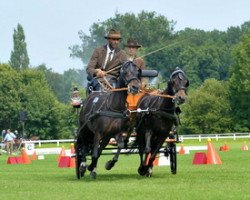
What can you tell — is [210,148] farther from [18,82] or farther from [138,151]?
[18,82]

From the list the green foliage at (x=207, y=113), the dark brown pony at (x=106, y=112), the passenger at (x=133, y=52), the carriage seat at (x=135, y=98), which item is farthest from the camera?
the green foliage at (x=207, y=113)

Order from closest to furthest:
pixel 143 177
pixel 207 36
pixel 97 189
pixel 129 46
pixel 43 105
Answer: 1. pixel 97 189
2. pixel 143 177
3. pixel 129 46
4. pixel 43 105
5. pixel 207 36

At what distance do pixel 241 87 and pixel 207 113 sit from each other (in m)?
4.55

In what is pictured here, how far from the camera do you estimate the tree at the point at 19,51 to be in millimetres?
143875

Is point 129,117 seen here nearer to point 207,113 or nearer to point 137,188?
point 137,188

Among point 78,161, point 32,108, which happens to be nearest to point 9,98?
point 32,108

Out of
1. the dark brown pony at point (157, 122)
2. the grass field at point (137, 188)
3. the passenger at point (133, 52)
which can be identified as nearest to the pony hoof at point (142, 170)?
the dark brown pony at point (157, 122)

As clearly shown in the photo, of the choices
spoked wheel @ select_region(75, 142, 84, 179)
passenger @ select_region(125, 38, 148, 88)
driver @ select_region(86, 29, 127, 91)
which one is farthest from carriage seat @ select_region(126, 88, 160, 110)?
spoked wheel @ select_region(75, 142, 84, 179)

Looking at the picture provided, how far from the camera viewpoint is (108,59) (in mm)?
18672

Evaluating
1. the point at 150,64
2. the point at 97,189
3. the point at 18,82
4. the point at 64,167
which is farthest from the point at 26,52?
the point at 97,189

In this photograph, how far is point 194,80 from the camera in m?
138

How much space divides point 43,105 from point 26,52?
1514 inches

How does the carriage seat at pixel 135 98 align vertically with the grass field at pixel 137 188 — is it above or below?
above

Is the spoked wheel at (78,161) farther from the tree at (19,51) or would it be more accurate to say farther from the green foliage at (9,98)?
the tree at (19,51)
